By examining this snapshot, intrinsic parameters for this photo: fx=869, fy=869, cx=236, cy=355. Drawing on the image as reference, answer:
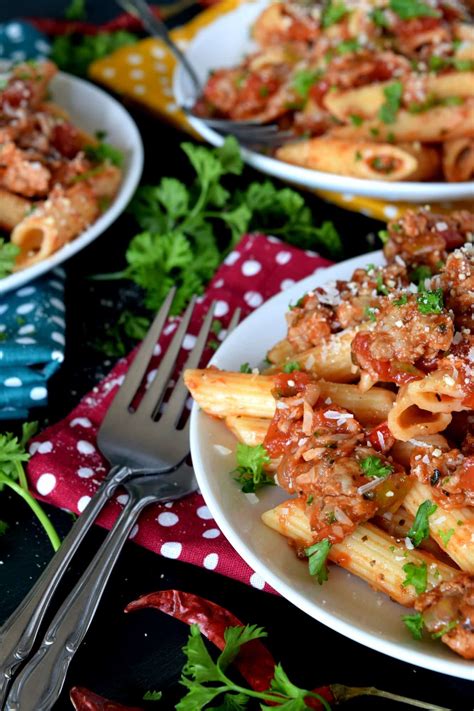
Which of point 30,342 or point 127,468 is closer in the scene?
point 127,468

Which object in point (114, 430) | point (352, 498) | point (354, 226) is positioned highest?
point (352, 498)

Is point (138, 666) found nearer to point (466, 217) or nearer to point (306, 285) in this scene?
point (306, 285)

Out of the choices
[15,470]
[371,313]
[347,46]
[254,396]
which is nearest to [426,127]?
[347,46]

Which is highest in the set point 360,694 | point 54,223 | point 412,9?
point 412,9

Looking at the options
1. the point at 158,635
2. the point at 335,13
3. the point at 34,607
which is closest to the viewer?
the point at 34,607

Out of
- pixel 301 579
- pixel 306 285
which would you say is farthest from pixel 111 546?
pixel 306 285

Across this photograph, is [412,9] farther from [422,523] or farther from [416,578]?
[416,578]

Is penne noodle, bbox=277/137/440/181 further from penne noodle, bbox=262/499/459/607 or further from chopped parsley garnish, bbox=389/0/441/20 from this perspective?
penne noodle, bbox=262/499/459/607
